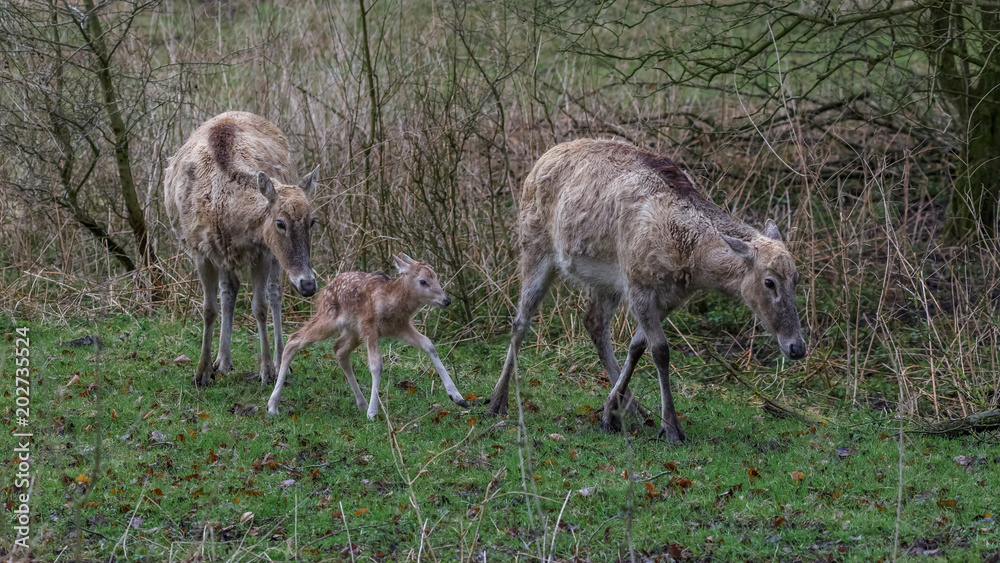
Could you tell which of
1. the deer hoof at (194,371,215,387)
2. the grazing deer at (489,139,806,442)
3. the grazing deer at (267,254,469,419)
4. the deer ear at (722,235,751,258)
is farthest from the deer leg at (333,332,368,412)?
the deer ear at (722,235,751,258)

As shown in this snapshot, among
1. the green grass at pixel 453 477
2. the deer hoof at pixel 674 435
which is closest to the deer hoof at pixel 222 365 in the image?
the green grass at pixel 453 477

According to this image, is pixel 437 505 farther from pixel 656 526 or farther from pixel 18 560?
pixel 18 560

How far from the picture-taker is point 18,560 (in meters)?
4.94

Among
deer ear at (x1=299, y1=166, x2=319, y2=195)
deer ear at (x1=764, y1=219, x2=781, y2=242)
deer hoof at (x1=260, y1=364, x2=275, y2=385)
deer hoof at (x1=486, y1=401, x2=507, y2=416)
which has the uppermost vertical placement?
deer ear at (x1=299, y1=166, x2=319, y2=195)

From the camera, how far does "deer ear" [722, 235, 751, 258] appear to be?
6.88 metres

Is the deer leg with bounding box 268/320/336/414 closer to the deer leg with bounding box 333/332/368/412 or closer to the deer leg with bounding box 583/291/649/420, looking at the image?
the deer leg with bounding box 333/332/368/412

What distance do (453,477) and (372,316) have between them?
1.71 metres

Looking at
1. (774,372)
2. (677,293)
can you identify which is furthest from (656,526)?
(774,372)

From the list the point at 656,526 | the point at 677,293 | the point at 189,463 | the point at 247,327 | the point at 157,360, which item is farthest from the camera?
the point at 247,327

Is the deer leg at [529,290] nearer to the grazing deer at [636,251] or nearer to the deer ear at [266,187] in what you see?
the grazing deer at [636,251]

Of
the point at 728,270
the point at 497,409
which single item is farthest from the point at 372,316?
the point at 728,270

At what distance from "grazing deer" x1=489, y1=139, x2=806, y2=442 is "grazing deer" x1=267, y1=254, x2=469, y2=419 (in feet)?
2.55

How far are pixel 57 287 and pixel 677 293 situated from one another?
7.57m

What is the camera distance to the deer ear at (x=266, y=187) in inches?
308
